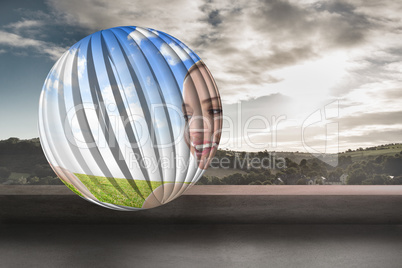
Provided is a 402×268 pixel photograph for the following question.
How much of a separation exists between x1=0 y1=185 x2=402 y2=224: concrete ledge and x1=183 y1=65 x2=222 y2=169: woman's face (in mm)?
926

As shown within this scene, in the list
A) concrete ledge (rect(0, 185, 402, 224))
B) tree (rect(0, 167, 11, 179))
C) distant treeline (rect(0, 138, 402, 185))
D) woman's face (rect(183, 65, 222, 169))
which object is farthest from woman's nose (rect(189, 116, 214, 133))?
tree (rect(0, 167, 11, 179))

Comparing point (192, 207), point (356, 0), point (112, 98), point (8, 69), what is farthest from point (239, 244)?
point (8, 69)

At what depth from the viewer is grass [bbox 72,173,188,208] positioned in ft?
4.09

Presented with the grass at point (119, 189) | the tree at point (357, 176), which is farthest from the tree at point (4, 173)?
the tree at point (357, 176)

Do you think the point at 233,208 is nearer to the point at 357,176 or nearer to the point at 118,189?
the point at 118,189

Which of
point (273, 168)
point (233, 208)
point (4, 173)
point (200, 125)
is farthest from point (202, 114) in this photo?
point (4, 173)

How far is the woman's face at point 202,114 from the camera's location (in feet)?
4.13

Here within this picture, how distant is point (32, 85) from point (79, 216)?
8.34ft

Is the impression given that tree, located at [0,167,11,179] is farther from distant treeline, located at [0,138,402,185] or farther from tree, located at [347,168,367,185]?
tree, located at [347,168,367,185]

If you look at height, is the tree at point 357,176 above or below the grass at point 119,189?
below

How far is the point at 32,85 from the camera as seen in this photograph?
429cm

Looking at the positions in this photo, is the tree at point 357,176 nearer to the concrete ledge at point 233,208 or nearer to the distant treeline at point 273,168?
the distant treeline at point 273,168

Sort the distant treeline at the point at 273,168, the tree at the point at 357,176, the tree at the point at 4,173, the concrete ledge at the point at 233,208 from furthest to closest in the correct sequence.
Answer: the tree at the point at 357,176 < the tree at the point at 4,173 < the distant treeline at the point at 273,168 < the concrete ledge at the point at 233,208

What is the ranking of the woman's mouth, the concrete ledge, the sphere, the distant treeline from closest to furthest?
1. the sphere
2. the woman's mouth
3. the concrete ledge
4. the distant treeline
